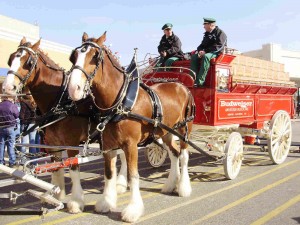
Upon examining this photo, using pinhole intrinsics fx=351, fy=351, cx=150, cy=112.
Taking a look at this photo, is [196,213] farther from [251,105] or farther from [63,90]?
[251,105]

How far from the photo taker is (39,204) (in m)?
5.58

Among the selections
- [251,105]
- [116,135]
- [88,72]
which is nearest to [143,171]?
[251,105]

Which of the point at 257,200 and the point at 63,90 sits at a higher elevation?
the point at 63,90

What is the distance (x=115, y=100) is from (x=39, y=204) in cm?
229

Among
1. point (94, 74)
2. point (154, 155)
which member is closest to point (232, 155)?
point (154, 155)

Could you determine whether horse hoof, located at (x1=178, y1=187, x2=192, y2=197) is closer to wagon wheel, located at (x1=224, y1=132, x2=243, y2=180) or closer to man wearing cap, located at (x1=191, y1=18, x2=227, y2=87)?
wagon wheel, located at (x1=224, y1=132, x2=243, y2=180)

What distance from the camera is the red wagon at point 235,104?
6.91 meters

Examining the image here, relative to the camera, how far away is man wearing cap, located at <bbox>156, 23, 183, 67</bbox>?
7.59 meters

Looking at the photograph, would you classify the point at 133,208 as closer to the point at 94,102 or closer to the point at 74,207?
the point at 74,207

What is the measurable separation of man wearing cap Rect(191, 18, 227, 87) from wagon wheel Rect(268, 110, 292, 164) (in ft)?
8.88

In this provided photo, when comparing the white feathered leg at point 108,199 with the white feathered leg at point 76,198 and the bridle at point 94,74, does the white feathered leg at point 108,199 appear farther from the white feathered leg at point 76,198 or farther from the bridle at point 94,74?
the bridle at point 94,74

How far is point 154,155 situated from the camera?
833cm

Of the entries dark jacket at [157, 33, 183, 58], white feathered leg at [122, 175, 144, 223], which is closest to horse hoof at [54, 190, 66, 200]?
white feathered leg at [122, 175, 144, 223]

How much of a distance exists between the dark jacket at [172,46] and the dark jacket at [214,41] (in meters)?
0.53
